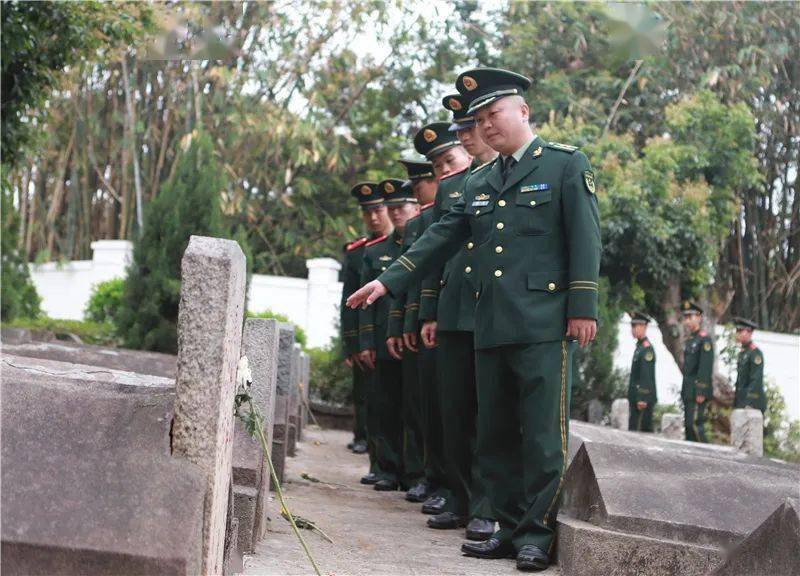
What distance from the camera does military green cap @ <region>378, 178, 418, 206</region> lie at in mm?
8062

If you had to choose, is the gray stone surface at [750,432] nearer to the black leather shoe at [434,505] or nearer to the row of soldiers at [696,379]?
the row of soldiers at [696,379]

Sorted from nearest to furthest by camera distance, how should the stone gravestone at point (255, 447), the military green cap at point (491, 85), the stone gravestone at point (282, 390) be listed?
the stone gravestone at point (255, 447) < the military green cap at point (491, 85) < the stone gravestone at point (282, 390)

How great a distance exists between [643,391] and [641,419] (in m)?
0.38

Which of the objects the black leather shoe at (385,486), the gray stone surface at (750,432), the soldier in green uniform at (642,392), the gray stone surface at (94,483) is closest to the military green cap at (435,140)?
the black leather shoe at (385,486)

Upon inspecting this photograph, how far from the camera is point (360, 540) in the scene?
495cm

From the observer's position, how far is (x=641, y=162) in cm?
1811

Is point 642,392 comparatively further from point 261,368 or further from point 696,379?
point 261,368

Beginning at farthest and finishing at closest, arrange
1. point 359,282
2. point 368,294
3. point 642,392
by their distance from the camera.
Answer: point 642,392
point 359,282
point 368,294

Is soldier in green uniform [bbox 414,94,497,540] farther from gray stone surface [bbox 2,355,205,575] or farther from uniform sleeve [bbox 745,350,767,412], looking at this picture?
uniform sleeve [bbox 745,350,767,412]

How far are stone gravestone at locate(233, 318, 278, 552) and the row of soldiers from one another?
10.7 m

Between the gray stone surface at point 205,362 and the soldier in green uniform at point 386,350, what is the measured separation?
15.4 ft

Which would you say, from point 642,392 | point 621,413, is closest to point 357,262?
point 621,413

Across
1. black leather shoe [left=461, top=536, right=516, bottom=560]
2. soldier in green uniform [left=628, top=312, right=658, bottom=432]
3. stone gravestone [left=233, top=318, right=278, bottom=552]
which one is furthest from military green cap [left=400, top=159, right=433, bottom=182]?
soldier in green uniform [left=628, top=312, right=658, bottom=432]

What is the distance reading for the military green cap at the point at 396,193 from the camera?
8.06 metres
